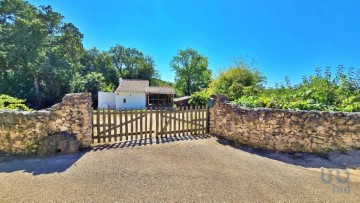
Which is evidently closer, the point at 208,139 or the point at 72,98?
the point at 72,98

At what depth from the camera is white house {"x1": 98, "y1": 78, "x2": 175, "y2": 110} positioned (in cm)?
2731

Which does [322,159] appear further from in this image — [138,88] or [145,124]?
[138,88]

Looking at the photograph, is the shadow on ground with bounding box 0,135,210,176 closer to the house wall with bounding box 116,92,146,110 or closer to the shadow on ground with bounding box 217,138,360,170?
the shadow on ground with bounding box 217,138,360,170

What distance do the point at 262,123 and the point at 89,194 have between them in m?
5.66

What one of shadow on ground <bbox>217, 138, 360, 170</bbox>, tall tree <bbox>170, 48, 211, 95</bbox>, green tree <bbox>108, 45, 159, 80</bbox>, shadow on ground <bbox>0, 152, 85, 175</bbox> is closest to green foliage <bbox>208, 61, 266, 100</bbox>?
shadow on ground <bbox>217, 138, 360, 170</bbox>

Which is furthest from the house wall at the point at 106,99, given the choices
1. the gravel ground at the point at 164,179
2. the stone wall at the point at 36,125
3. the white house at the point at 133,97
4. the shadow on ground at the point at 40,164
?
the gravel ground at the point at 164,179

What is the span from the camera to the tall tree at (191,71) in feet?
129

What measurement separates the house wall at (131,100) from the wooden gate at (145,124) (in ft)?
64.4

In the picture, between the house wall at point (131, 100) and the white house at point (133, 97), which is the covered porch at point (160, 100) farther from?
the house wall at point (131, 100)

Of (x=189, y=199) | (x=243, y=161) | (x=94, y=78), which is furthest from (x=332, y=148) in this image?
(x=94, y=78)

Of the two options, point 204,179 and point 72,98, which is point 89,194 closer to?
point 204,179

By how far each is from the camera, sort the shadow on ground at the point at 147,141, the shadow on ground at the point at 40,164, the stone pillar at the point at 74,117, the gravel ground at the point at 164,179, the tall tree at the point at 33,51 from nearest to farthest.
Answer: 1. the gravel ground at the point at 164,179
2. the shadow on ground at the point at 40,164
3. the stone pillar at the point at 74,117
4. the shadow on ground at the point at 147,141
5. the tall tree at the point at 33,51

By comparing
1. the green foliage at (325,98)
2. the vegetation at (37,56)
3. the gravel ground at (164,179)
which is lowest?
the gravel ground at (164,179)

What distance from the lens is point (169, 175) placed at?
4.33 meters
